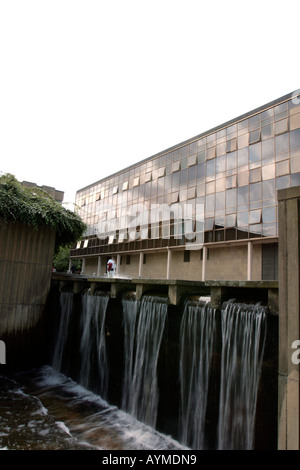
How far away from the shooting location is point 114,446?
7539 millimetres

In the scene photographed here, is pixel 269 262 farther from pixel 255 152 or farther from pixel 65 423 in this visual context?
pixel 65 423

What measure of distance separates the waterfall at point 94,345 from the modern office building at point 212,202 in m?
17.6

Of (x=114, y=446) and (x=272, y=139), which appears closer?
(x=114, y=446)

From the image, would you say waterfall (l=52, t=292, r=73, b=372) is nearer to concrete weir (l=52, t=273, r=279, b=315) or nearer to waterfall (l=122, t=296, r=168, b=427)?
concrete weir (l=52, t=273, r=279, b=315)

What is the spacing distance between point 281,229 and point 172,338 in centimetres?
487

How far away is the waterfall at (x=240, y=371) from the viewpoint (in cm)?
650

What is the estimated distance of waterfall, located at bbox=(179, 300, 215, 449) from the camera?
24.7 feet

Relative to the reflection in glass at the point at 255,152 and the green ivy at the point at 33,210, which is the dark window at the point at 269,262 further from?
the green ivy at the point at 33,210

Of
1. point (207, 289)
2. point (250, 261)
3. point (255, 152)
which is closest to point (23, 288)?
point (207, 289)

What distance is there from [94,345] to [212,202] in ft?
69.3

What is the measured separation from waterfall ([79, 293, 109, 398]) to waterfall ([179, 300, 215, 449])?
378cm
